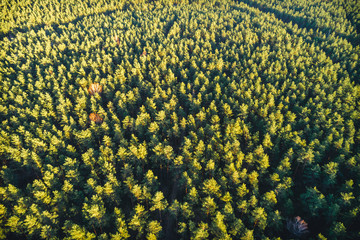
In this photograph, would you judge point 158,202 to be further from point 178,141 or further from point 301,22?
point 301,22

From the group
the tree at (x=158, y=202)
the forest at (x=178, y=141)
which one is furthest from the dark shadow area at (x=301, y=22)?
the tree at (x=158, y=202)

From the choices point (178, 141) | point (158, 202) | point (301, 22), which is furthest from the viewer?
point (301, 22)

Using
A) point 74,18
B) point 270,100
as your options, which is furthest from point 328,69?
point 74,18

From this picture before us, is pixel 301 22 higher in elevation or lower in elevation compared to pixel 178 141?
higher

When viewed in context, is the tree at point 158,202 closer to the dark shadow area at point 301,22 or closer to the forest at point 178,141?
the forest at point 178,141

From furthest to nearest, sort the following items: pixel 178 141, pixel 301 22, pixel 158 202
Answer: pixel 301 22, pixel 178 141, pixel 158 202

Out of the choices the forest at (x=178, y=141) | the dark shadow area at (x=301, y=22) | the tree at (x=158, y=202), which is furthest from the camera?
the dark shadow area at (x=301, y=22)

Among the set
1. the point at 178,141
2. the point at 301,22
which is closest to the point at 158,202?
the point at 178,141

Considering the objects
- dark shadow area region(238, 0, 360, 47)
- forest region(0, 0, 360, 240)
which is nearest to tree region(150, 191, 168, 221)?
forest region(0, 0, 360, 240)
